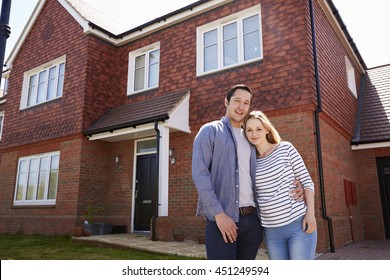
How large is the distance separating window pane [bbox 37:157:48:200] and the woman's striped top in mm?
9810

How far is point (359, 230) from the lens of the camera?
923 centimetres

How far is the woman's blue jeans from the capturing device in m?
2.36

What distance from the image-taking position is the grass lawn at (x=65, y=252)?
5.92 metres

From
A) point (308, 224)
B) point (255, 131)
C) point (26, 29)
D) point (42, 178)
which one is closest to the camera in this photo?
point (308, 224)

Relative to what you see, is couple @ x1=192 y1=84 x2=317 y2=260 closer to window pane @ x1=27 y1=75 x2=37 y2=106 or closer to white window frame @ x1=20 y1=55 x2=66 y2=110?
white window frame @ x1=20 y1=55 x2=66 y2=110

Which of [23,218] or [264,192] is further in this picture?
[23,218]

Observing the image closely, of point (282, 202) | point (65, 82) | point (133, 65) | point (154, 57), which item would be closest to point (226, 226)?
point (282, 202)

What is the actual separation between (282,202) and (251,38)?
A: 21.8 ft

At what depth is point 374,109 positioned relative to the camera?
33.9ft

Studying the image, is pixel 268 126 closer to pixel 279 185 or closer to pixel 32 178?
pixel 279 185

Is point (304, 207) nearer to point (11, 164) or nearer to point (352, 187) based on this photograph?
point (352, 187)

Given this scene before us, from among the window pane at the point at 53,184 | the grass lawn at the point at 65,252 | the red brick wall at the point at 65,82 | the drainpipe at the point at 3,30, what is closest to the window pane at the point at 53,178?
the window pane at the point at 53,184

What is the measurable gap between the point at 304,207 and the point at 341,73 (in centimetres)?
849

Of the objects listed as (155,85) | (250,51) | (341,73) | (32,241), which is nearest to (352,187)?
(341,73)
